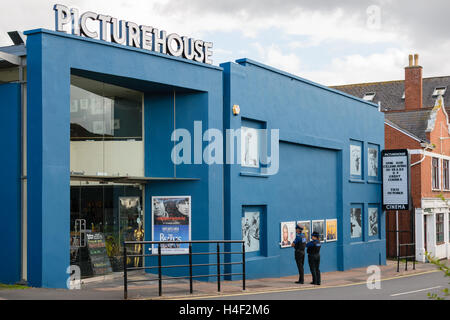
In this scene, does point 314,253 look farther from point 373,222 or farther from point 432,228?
point 432,228

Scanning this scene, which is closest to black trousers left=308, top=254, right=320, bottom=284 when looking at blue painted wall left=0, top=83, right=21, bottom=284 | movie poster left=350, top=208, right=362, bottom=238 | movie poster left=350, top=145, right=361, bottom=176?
blue painted wall left=0, top=83, right=21, bottom=284

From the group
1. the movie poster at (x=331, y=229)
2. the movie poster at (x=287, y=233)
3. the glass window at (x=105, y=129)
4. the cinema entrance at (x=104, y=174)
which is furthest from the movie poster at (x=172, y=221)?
the movie poster at (x=331, y=229)

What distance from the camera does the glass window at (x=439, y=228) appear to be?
3634 centimetres

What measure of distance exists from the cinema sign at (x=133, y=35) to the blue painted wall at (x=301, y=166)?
1333 mm

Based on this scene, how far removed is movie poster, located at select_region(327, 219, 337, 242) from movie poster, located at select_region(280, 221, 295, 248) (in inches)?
132

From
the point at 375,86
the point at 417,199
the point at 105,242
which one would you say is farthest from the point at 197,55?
the point at 375,86

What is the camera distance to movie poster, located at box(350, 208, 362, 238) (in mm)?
26562

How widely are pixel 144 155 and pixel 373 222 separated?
49.5ft

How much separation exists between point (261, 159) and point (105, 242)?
6323 mm

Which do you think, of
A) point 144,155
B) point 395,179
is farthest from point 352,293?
point 395,179

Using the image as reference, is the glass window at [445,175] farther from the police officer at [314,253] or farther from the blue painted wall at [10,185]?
the blue painted wall at [10,185]

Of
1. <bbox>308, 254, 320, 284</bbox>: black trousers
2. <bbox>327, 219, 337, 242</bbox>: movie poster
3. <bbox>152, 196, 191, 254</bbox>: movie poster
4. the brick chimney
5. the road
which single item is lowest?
the road

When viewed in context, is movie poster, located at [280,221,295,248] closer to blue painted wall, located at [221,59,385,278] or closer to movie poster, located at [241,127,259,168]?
blue painted wall, located at [221,59,385,278]
